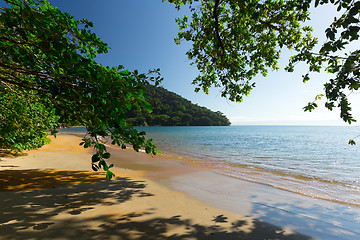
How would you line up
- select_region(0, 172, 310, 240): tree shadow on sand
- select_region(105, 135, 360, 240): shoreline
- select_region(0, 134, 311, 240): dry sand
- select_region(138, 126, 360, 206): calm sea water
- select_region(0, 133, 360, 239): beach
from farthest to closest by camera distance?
select_region(138, 126, 360, 206): calm sea water < select_region(105, 135, 360, 240): shoreline < select_region(0, 133, 360, 239): beach < select_region(0, 134, 311, 240): dry sand < select_region(0, 172, 310, 240): tree shadow on sand

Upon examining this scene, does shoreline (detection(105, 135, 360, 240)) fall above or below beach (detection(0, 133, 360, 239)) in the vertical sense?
below

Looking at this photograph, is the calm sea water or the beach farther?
the calm sea water

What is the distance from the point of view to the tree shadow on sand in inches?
145

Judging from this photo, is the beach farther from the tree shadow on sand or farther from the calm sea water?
the calm sea water

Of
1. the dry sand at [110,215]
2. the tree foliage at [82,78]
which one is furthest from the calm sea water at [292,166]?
the tree foliage at [82,78]

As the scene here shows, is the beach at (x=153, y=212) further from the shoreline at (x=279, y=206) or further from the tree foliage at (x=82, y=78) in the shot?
the tree foliage at (x=82, y=78)

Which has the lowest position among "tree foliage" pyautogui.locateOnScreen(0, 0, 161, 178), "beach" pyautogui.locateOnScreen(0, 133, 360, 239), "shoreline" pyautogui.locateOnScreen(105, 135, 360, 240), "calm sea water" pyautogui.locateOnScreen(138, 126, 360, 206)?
"calm sea water" pyautogui.locateOnScreen(138, 126, 360, 206)

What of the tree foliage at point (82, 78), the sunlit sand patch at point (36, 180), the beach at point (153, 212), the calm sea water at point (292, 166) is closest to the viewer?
the tree foliage at point (82, 78)

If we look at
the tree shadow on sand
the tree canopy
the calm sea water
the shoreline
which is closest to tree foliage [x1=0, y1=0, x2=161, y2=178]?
the tree canopy

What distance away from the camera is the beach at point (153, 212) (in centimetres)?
392

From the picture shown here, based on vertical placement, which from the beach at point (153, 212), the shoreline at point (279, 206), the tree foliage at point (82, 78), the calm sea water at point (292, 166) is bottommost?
the calm sea water at point (292, 166)

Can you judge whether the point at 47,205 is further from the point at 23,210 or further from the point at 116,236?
the point at 116,236

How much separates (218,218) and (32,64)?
18.1ft

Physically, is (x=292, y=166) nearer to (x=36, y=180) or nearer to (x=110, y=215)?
(x=110, y=215)
